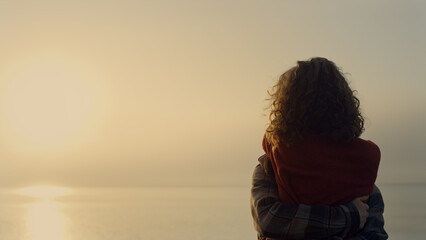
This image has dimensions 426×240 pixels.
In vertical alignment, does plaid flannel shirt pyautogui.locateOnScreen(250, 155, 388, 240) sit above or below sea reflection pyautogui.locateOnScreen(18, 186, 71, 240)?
below

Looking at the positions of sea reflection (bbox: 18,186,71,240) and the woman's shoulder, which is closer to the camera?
the woman's shoulder

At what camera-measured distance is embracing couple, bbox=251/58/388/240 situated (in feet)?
5.17

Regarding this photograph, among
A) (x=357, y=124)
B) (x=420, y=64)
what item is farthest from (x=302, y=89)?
(x=420, y=64)

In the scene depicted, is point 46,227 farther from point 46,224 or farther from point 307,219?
point 307,219

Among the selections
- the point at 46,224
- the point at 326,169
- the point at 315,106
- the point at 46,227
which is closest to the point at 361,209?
the point at 326,169

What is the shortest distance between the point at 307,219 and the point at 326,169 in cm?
14

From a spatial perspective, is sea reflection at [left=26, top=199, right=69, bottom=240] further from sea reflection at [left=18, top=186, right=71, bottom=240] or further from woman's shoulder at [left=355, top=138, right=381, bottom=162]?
woman's shoulder at [left=355, top=138, right=381, bottom=162]

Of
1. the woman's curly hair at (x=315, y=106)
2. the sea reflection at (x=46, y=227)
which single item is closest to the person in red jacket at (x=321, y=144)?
the woman's curly hair at (x=315, y=106)

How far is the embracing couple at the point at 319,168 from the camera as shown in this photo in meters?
1.58

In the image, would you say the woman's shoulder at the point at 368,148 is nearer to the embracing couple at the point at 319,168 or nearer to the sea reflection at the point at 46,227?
the embracing couple at the point at 319,168

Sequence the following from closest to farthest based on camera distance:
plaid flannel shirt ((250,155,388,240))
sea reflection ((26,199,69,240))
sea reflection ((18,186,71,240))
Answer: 1. plaid flannel shirt ((250,155,388,240))
2. sea reflection ((26,199,69,240))
3. sea reflection ((18,186,71,240))

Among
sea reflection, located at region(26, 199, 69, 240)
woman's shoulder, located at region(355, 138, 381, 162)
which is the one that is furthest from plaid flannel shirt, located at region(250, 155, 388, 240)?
sea reflection, located at region(26, 199, 69, 240)

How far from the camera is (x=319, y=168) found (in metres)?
1.57

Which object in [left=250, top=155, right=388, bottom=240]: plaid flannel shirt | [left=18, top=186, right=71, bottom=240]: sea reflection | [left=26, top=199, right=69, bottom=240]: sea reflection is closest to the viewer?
[left=250, top=155, right=388, bottom=240]: plaid flannel shirt
